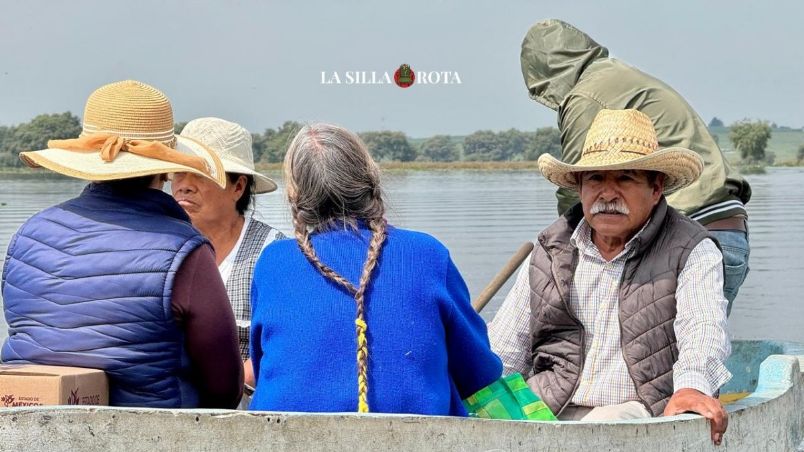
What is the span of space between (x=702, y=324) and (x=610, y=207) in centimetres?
43

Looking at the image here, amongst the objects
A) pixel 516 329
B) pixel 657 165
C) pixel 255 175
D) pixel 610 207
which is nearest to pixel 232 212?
pixel 255 175

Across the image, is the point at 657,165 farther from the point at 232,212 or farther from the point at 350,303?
the point at 232,212

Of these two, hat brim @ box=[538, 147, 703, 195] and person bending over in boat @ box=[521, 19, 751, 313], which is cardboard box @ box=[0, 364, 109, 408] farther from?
person bending over in boat @ box=[521, 19, 751, 313]

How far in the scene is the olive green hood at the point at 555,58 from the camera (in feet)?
17.8

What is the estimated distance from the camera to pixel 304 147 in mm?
3018

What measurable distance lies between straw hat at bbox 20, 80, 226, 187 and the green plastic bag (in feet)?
2.88

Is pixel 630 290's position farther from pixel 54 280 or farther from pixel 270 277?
pixel 54 280

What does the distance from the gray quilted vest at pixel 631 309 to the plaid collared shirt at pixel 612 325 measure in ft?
0.09

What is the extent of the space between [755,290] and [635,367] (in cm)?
1138

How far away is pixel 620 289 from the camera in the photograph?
3805 millimetres

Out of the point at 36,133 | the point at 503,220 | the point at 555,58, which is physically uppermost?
the point at 555,58

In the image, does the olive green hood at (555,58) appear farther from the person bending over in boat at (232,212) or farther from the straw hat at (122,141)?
the straw hat at (122,141)

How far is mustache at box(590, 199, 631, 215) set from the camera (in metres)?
3.75

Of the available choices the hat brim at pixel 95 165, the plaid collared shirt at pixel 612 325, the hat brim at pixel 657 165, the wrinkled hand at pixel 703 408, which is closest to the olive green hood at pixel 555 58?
the hat brim at pixel 657 165
